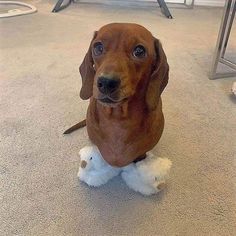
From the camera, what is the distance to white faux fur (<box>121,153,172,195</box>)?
38.5 inches

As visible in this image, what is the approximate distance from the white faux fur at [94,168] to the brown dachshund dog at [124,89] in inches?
1.3

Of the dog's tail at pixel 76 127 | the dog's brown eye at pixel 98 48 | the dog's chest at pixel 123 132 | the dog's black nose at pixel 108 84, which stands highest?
the dog's brown eye at pixel 98 48

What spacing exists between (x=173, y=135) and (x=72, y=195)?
465 mm

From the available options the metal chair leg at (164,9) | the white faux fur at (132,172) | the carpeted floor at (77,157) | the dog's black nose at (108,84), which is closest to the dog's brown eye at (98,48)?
the dog's black nose at (108,84)

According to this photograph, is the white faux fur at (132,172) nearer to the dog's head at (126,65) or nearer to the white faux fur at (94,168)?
the white faux fur at (94,168)

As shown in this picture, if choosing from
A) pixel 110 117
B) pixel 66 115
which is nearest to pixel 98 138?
pixel 110 117

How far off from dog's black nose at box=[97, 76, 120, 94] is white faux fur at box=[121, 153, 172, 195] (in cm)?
31

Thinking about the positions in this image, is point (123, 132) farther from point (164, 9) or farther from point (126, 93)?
point (164, 9)

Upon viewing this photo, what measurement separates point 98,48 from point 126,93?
0.49 feet

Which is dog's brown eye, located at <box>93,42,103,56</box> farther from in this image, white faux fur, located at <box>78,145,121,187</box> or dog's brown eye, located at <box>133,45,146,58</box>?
white faux fur, located at <box>78,145,121,187</box>

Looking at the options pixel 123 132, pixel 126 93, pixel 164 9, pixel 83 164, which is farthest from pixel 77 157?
pixel 164 9

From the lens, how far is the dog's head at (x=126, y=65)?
77 centimetres

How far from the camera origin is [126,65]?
0.79 metres

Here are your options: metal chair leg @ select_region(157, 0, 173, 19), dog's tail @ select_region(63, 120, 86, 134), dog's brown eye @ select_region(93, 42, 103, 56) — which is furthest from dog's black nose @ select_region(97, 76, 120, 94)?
metal chair leg @ select_region(157, 0, 173, 19)
